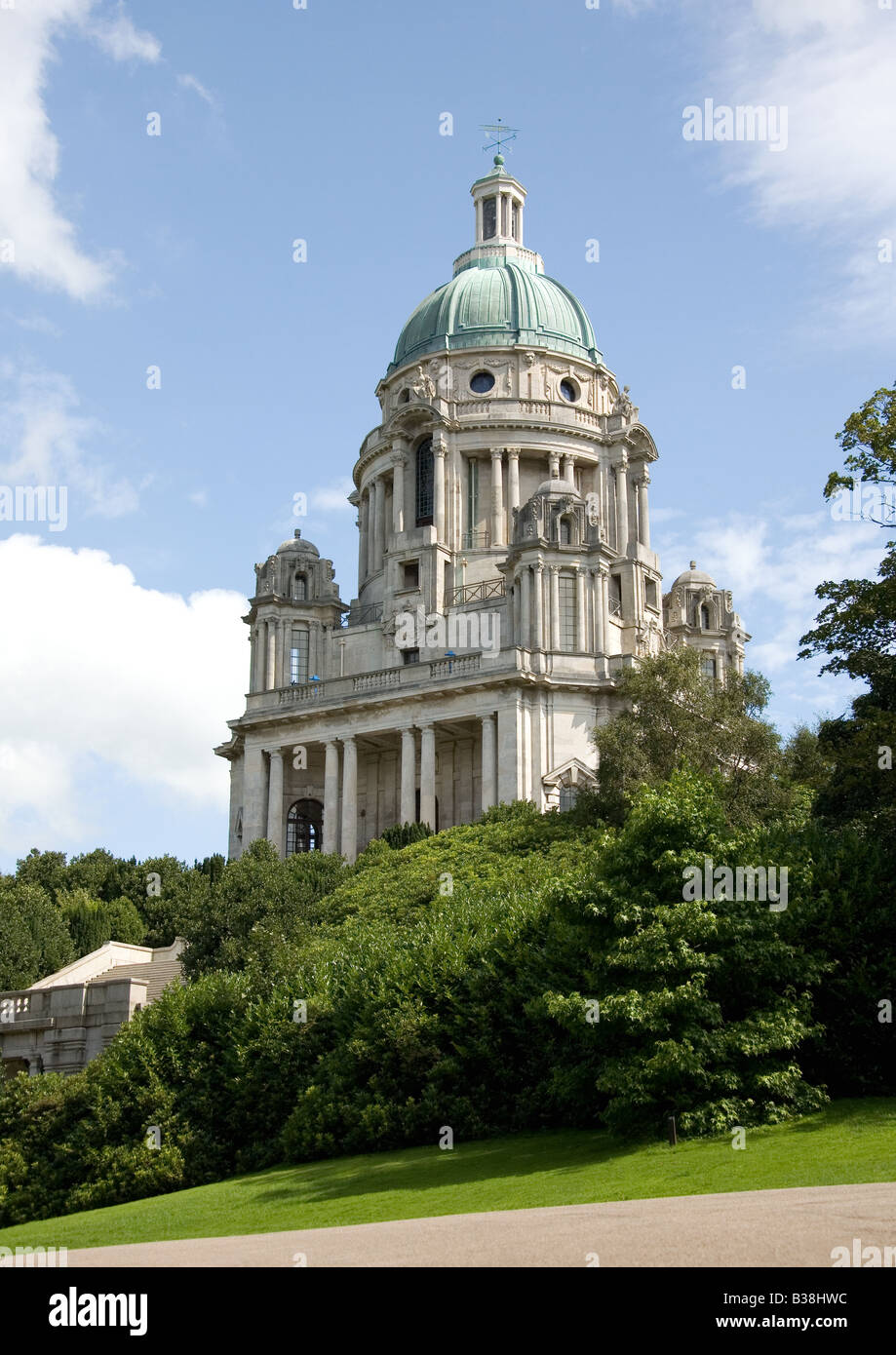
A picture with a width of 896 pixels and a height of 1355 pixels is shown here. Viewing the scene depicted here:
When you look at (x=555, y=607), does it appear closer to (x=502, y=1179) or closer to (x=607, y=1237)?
(x=502, y=1179)

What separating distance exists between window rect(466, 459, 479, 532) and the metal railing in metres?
4.38

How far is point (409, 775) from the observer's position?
72938 mm

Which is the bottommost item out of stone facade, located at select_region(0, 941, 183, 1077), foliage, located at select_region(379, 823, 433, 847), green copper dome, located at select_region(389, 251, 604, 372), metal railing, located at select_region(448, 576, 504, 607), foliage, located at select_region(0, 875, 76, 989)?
stone facade, located at select_region(0, 941, 183, 1077)

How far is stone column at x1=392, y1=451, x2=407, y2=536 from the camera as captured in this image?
286 ft

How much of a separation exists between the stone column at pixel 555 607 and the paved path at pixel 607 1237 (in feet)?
161

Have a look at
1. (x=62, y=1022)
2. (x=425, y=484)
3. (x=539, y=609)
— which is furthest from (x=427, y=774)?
(x=62, y=1022)

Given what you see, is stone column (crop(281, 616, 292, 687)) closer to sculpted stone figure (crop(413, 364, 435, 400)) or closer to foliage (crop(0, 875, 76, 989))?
sculpted stone figure (crop(413, 364, 435, 400))

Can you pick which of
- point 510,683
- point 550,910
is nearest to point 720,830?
point 550,910

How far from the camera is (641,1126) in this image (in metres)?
31.4

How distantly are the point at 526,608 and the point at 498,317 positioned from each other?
992 inches

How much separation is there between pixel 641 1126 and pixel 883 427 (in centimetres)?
1712

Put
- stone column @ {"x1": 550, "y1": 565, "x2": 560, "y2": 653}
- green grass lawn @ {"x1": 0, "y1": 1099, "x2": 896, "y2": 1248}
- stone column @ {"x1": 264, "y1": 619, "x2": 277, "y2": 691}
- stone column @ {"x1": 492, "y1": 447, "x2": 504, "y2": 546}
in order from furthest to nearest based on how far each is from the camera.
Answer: stone column @ {"x1": 492, "y1": 447, "x2": 504, "y2": 546} → stone column @ {"x1": 264, "y1": 619, "x2": 277, "y2": 691} → stone column @ {"x1": 550, "y1": 565, "x2": 560, "y2": 653} → green grass lawn @ {"x1": 0, "y1": 1099, "x2": 896, "y2": 1248}

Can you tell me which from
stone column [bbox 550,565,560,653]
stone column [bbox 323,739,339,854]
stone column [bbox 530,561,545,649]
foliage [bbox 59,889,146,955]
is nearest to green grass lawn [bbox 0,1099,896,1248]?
foliage [bbox 59,889,146,955]
